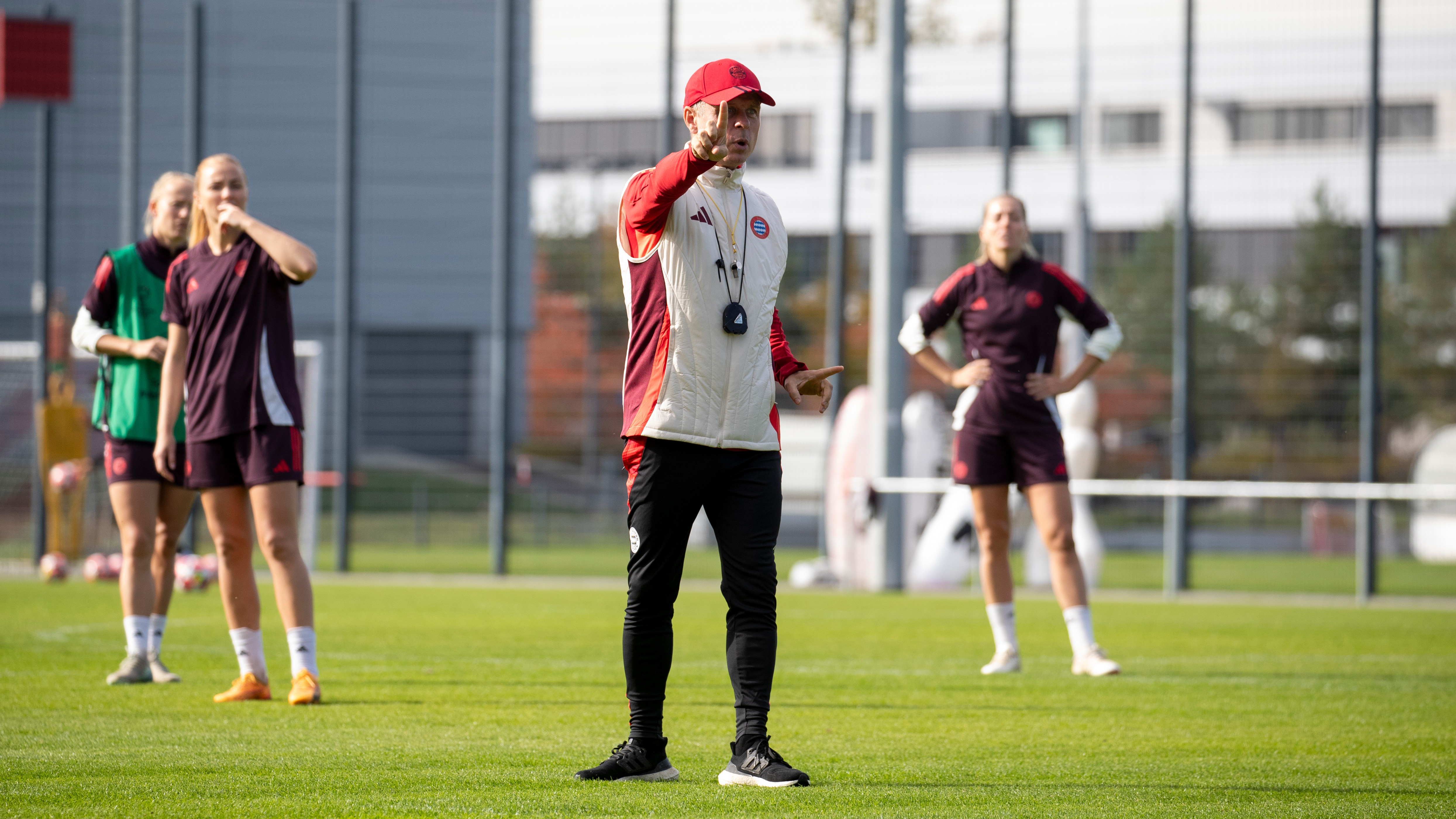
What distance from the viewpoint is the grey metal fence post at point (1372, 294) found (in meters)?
14.6

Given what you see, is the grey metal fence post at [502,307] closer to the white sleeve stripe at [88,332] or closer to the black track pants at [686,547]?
the white sleeve stripe at [88,332]

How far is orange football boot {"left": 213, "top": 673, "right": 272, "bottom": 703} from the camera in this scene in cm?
602

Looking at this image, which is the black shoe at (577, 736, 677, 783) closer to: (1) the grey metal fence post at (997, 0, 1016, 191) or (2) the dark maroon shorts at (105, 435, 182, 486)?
(2) the dark maroon shorts at (105, 435, 182, 486)

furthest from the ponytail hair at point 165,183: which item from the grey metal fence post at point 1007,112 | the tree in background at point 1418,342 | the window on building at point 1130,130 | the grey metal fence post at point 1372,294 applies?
A: the window on building at point 1130,130

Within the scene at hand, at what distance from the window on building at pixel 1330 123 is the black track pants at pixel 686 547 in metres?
12.6

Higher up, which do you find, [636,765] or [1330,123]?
[1330,123]

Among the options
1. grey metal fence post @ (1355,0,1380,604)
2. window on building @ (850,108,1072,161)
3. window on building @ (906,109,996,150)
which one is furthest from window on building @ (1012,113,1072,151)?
grey metal fence post @ (1355,0,1380,604)

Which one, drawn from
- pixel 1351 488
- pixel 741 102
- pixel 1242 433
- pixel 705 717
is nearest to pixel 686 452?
pixel 741 102

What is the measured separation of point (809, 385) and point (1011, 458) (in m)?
3.06

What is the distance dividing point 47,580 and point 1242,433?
40.5 feet

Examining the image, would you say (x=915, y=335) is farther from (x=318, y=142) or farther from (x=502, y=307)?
(x=318, y=142)

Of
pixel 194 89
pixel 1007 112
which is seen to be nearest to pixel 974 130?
pixel 1007 112

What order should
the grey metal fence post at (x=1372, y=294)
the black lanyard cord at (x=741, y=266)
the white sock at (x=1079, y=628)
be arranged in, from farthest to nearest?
the grey metal fence post at (x=1372, y=294)
the white sock at (x=1079, y=628)
the black lanyard cord at (x=741, y=266)

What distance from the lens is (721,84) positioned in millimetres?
4027
